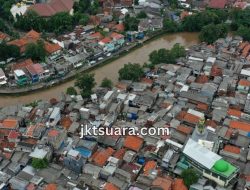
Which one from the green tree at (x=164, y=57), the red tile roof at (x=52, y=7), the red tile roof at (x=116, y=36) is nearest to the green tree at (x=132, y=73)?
the green tree at (x=164, y=57)

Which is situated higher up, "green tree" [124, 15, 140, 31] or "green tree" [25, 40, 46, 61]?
"green tree" [124, 15, 140, 31]

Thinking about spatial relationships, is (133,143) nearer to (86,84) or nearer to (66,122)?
(66,122)

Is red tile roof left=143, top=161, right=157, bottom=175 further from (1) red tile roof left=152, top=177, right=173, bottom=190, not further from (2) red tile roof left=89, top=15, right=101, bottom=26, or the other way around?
(2) red tile roof left=89, top=15, right=101, bottom=26

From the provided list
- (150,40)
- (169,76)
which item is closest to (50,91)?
(169,76)

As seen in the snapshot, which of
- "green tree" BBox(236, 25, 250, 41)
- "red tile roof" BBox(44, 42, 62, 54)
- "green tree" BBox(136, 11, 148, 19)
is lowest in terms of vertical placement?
"red tile roof" BBox(44, 42, 62, 54)

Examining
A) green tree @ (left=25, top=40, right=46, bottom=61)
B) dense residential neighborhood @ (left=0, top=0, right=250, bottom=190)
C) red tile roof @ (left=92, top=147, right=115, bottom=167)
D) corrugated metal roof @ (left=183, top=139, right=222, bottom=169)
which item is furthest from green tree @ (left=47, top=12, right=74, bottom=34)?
corrugated metal roof @ (left=183, top=139, right=222, bottom=169)

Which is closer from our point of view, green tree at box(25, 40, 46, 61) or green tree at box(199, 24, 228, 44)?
green tree at box(25, 40, 46, 61)

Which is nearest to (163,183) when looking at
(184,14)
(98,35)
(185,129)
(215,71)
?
(185,129)
